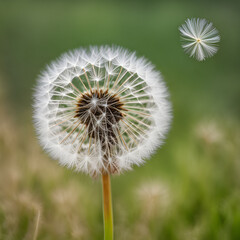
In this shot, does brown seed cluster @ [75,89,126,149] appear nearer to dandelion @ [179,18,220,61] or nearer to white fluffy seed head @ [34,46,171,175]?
white fluffy seed head @ [34,46,171,175]

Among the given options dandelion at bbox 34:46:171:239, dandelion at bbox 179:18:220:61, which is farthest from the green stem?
dandelion at bbox 179:18:220:61

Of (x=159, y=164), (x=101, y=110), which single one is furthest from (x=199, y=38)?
(x=159, y=164)

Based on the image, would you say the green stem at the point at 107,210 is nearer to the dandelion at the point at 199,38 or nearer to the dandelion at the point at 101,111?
the dandelion at the point at 101,111

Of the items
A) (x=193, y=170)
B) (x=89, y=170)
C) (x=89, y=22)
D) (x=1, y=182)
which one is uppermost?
(x=89, y=22)

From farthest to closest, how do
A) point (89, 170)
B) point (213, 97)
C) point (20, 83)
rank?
point (20, 83) < point (213, 97) < point (89, 170)

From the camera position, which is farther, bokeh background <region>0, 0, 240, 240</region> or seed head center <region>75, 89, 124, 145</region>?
bokeh background <region>0, 0, 240, 240</region>

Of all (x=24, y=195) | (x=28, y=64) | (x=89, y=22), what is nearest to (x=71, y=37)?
(x=89, y=22)

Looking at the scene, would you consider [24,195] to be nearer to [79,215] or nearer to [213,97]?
[79,215]
